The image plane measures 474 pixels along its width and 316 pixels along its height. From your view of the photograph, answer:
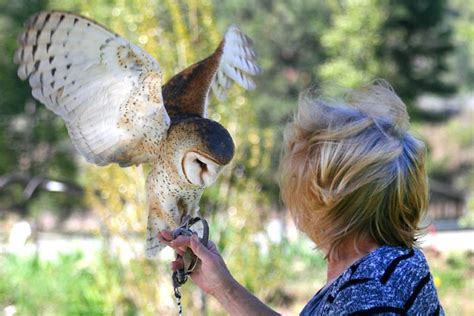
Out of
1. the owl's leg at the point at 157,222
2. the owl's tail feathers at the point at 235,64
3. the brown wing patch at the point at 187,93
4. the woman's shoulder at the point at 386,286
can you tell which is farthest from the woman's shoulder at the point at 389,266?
the owl's tail feathers at the point at 235,64

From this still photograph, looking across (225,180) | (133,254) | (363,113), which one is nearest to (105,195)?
(133,254)

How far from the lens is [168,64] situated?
436 centimetres

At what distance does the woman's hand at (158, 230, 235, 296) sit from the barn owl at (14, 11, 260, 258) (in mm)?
96

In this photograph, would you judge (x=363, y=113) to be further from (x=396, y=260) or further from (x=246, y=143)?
(x=246, y=143)

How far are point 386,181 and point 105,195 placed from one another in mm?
3384

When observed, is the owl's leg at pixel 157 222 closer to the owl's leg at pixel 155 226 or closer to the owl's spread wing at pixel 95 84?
the owl's leg at pixel 155 226

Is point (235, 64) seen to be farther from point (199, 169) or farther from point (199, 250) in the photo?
point (199, 250)

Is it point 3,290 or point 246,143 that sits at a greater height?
point 246,143

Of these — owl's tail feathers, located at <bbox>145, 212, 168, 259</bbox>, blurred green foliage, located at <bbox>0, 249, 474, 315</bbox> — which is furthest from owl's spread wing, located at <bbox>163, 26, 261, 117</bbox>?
blurred green foliage, located at <bbox>0, 249, 474, 315</bbox>

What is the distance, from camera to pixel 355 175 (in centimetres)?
130

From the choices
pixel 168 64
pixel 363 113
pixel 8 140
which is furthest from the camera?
pixel 8 140

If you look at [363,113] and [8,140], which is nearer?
[363,113]

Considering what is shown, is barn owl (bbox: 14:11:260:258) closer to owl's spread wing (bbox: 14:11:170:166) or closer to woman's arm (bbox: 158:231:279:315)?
owl's spread wing (bbox: 14:11:170:166)

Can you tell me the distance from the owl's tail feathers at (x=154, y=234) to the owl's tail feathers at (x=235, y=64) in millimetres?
409
